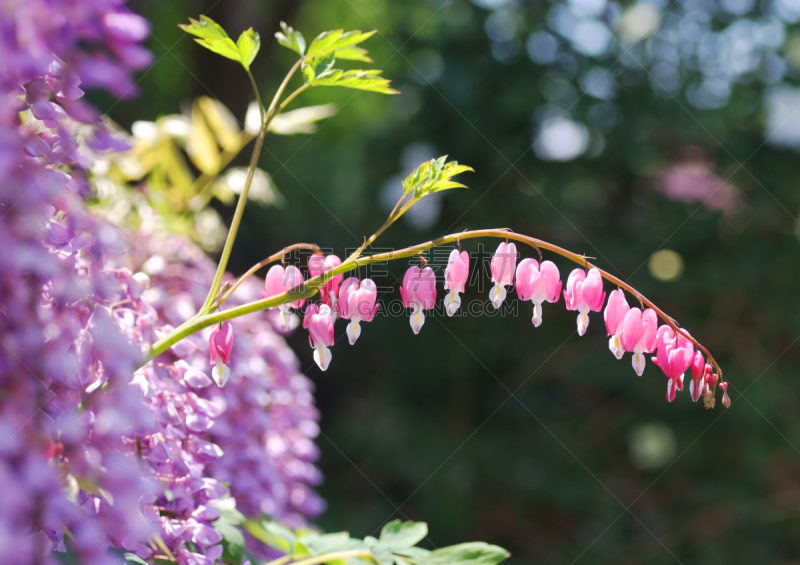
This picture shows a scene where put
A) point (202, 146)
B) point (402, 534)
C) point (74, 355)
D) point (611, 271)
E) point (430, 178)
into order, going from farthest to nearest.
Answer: point (611, 271), point (202, 146), point (402, 534), point (430, 178), point (74, 355)

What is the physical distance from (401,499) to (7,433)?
2197 mm

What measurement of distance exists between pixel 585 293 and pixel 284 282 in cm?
33

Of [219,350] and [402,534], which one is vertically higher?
[219,350]

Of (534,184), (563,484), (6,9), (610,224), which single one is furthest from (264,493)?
(610,224)

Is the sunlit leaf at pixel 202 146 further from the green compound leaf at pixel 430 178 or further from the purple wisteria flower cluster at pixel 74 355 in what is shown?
the green compound leaf at pixel 430 178

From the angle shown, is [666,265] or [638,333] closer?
[638,333]

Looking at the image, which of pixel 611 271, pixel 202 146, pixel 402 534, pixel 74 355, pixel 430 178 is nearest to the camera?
pixel 74 355

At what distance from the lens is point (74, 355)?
0.54 m

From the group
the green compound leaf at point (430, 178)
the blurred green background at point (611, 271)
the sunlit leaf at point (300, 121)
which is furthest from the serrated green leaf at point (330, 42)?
the blurred green background at point (611, 271)

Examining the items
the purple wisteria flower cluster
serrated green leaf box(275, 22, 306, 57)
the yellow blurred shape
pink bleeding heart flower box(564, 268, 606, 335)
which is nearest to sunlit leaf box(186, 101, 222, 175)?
the purple wisteria flower cluster

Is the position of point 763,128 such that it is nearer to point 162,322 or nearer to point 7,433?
point 162,322

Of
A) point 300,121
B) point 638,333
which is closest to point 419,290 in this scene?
point 638,333

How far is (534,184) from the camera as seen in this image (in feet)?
7.53

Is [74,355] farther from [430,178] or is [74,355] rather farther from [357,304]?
[430,178]
